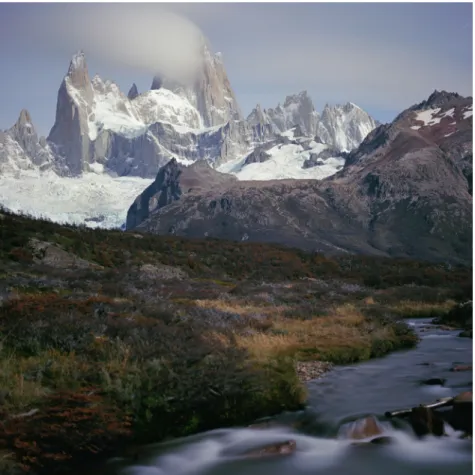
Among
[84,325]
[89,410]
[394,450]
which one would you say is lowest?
[394,450]

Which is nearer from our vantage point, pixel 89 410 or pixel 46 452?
pixel 46 452

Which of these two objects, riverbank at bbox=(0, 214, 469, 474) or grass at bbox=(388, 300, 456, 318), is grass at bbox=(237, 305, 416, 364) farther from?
grass at bbox=(388, 300, 456, 318)

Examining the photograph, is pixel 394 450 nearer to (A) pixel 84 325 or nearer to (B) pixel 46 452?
(B) pixel 46 452

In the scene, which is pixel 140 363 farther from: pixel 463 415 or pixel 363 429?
pixel 463 415

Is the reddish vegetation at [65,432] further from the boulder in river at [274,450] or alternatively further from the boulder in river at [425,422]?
the boulder in river at [425,422]

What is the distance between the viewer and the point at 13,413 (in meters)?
13.8

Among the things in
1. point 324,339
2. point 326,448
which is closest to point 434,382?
point 326,448

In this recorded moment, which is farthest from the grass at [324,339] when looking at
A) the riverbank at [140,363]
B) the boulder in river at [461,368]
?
the boulder in river at [461,368]

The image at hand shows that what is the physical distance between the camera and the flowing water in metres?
14.0

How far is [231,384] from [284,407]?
2.12 m

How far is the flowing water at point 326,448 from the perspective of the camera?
14031 mm

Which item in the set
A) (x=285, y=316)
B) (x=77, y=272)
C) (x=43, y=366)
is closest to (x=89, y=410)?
(x=43, y=366)

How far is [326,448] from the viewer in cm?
1530

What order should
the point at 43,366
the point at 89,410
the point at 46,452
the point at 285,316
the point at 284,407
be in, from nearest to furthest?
the point at 46,452 < the point at 89,410 < the point at 43,366 < the point at 284,407 < the point at 285,316
